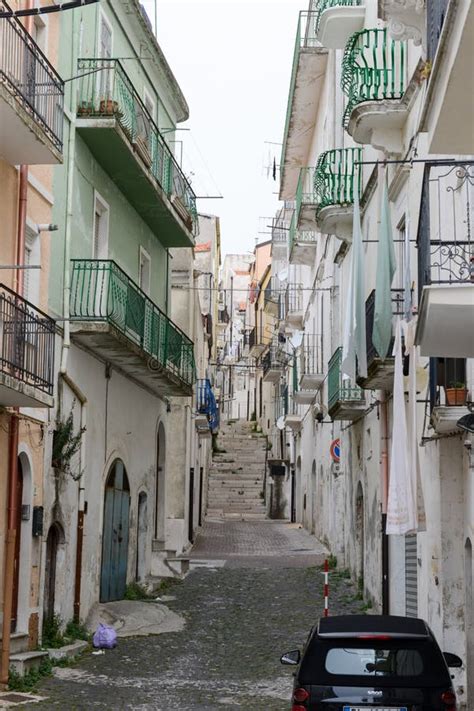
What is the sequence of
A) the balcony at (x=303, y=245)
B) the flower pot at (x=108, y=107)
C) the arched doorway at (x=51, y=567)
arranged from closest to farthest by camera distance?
the arched doorway at (x=51, y=567)
the flower pot at (x=108, y=107)
the balcony at (x=303, y=245)

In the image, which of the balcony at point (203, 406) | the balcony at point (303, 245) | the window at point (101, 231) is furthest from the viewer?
the balcony at point (203, 406)

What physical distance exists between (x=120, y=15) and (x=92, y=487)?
871 cm

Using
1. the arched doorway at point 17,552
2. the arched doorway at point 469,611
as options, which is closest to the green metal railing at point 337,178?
the arched doorway at point 17,552

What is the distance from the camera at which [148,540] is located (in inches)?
912

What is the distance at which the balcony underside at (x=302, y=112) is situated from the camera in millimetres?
27625

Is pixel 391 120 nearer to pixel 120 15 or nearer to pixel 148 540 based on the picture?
pixel 120 15

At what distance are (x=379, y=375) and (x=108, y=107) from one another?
19.8ft

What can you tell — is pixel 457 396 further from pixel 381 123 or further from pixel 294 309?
pixel 294 309

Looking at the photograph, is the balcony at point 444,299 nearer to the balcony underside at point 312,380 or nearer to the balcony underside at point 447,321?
the balcony underside at point 447,321

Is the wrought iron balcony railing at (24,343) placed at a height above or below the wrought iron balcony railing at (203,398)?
below

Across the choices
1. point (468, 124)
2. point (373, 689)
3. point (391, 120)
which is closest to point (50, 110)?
point (391, 120)

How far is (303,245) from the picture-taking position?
32938mm

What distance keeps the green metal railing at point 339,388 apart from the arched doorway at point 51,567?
271 inches

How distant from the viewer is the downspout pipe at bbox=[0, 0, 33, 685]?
13.1m
